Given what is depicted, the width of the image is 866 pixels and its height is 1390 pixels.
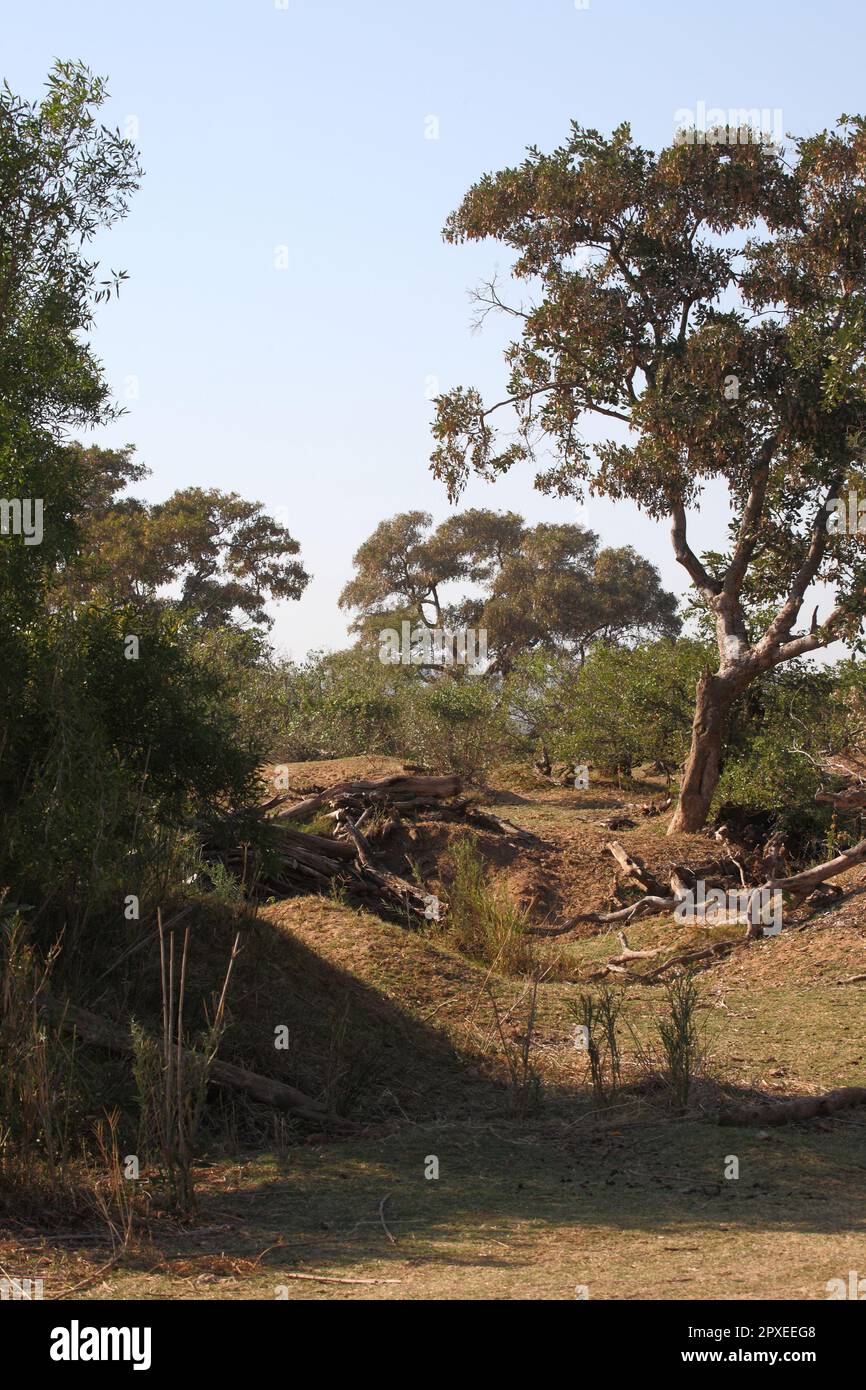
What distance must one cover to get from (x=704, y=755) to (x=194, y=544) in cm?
2420

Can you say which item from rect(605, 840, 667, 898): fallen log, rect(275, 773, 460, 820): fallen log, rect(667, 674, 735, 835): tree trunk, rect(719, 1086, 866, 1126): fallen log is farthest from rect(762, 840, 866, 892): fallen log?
rect(719, 1086, 866, 1126): fallen log

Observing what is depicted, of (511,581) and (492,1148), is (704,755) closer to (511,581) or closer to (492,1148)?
(492,1148)

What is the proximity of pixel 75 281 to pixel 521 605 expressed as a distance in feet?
104

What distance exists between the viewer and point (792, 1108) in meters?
6.58

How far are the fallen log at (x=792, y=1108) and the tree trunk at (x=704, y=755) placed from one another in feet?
22.1

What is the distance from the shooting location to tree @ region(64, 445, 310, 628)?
34125mm

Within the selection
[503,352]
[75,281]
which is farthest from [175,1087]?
[503,352]

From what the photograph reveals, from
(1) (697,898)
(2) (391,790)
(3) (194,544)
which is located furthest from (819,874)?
(3) (194,544)

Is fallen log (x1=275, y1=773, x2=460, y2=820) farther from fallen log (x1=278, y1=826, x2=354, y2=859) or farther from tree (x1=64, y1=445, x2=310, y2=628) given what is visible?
tree (x1=64, y1=445, x2=310, y2=628)

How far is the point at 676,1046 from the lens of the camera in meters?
6.64

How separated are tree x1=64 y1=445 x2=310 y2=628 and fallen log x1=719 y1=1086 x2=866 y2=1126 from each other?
27801 millimetres

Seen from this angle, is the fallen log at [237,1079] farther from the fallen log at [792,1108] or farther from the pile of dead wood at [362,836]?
the pile of dead wood at [362,836]

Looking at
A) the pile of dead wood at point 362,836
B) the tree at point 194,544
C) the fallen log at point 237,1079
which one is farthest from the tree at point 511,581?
the fallen log at point 237,1079
